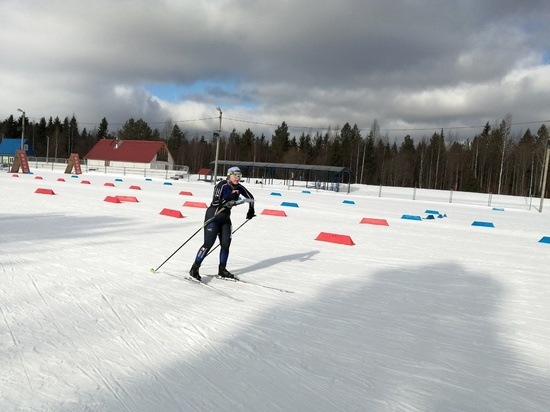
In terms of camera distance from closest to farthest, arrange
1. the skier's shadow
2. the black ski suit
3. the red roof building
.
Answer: the black ski suit
the skier's shadow
the red roof building

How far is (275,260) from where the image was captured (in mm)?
7898

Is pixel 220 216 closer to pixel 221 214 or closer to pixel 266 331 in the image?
pixel 221 214

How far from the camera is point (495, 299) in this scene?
19.8ft

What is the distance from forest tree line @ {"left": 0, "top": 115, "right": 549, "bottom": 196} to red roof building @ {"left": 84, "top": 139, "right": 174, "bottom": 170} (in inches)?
1105

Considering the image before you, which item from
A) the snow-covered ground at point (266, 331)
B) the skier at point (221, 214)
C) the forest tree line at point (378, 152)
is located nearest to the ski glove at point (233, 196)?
the skier at point (221, 214)

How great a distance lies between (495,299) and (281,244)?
15.7ft

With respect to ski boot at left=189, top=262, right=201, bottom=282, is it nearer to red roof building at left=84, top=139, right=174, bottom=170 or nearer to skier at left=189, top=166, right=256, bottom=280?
skier at left=189, top=166, right=256, bottom=280

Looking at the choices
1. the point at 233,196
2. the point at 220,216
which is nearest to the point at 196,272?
the point at 220,216

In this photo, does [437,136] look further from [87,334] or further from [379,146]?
[87,334]

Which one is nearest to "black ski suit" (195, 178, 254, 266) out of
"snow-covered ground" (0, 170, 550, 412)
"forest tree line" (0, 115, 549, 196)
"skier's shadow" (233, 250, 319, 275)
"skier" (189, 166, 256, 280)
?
"skier" (189, 166, 256, 280)

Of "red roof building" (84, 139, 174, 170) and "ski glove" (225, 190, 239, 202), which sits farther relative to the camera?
"red roof building" (84, 139, 174, 170)

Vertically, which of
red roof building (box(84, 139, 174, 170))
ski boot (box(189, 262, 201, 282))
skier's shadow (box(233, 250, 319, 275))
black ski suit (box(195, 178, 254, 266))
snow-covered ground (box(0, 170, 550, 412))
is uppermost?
red roof building (box(84, 139, 174, 170))

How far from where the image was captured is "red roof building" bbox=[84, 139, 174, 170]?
2393 inches

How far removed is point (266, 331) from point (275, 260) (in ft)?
12.3
